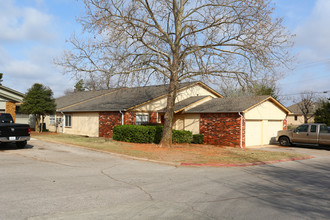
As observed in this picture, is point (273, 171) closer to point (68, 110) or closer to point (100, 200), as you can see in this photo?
point (100, 200)

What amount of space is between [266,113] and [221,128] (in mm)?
4142

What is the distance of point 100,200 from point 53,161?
624 cm

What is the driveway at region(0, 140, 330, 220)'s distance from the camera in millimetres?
5695

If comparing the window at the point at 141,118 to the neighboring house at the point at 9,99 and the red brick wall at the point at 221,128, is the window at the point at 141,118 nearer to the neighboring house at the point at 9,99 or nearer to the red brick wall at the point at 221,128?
the red brick wall at the point at 221,128

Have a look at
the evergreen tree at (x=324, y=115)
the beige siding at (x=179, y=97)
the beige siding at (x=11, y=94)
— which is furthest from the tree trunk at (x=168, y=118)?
the evergreen tree at (x=324, y=115)

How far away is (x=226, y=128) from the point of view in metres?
20.4

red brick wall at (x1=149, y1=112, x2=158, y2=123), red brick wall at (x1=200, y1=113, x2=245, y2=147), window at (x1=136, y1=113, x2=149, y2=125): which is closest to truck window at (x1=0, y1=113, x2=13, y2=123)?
window at (x1=136, y1=113, x2=149, y2=125)

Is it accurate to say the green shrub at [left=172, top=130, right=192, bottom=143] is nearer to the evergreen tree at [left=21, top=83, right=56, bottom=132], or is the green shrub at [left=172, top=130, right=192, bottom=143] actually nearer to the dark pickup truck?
the dark pickup truck

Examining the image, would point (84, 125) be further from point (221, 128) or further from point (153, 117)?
point (221, 128)

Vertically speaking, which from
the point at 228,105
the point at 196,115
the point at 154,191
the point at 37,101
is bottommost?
the point at 154,191

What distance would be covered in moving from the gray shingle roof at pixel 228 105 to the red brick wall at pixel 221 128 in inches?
14.9

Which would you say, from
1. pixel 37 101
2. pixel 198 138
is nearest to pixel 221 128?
pixel 198 138

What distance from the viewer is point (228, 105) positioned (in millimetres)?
21578

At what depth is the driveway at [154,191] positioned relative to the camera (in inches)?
224
